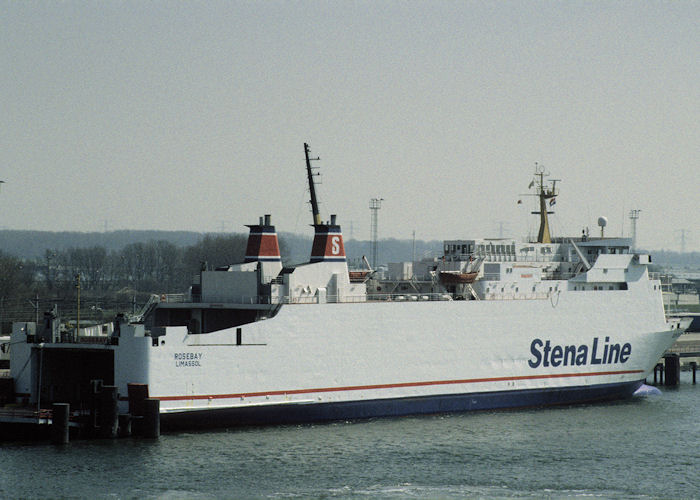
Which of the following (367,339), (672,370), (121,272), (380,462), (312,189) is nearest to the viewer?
(380,462)

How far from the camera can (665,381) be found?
4466cm

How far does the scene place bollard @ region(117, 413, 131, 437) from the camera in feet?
90.9

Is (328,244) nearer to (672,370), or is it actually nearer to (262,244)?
(262,244)

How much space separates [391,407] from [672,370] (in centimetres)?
1760

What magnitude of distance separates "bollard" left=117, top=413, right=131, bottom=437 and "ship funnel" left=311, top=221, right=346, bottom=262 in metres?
8.46

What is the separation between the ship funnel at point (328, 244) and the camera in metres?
33.4

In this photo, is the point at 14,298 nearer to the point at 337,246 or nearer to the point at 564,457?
the point at 337,246

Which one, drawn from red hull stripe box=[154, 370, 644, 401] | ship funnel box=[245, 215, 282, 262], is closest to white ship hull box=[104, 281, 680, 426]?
red hull stripe box=[154, 370, 644, 401]

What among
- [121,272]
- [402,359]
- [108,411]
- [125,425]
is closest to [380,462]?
A: [402,359]

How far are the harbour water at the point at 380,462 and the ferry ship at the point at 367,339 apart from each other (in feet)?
3.58

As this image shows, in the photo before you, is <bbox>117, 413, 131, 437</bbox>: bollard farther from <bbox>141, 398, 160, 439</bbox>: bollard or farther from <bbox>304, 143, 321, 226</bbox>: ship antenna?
<bbox>304, 143, 321, 226</bbox>: ship antenna

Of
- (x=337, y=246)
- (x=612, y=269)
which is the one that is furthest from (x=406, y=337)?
(x=612, y=269)

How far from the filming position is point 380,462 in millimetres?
25938

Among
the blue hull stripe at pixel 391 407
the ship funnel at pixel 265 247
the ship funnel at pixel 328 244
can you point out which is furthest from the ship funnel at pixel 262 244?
the blue hull stripe at pixel 391 407
